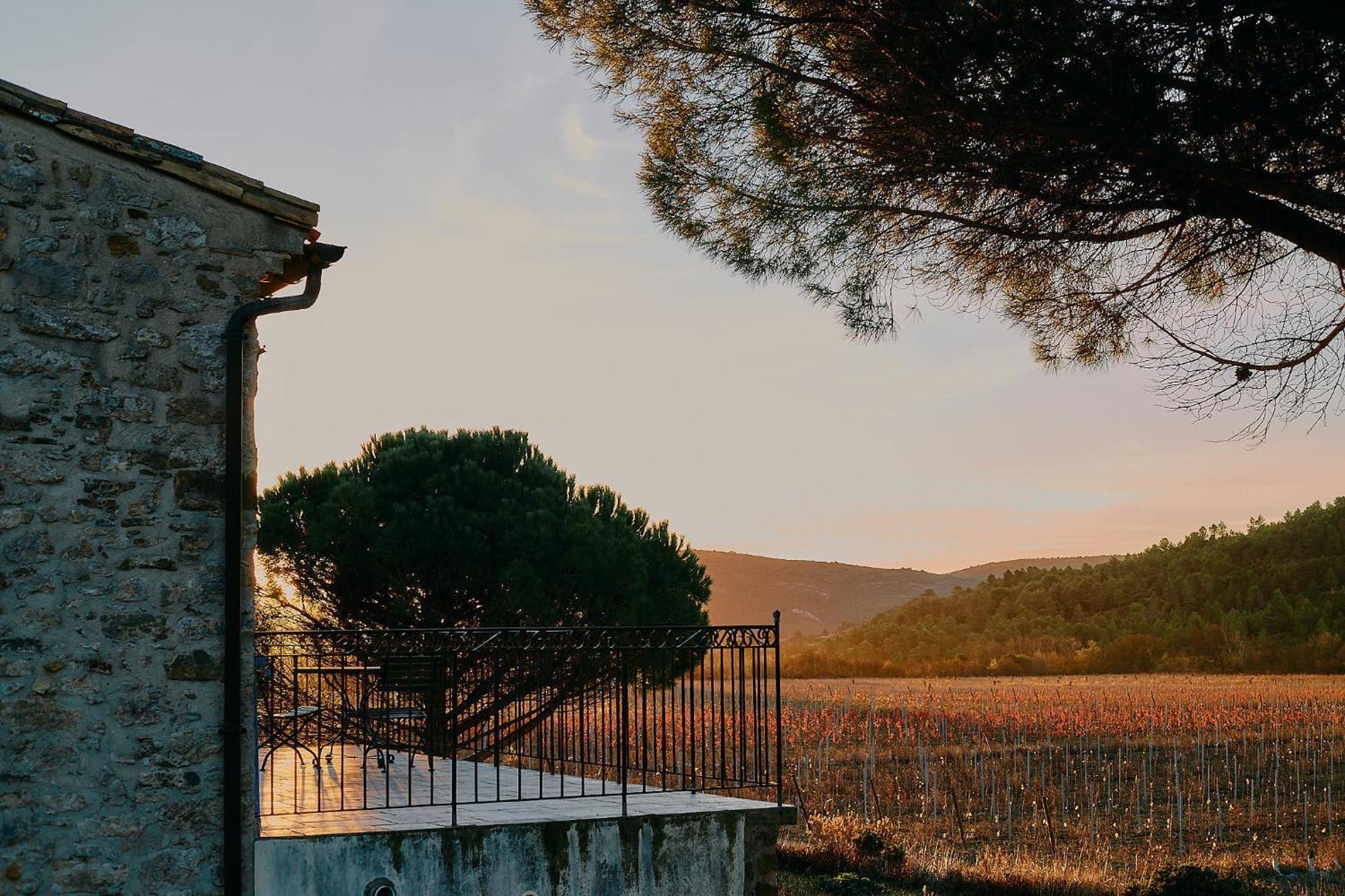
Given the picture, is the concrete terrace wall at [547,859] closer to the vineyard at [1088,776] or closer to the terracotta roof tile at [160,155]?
the terracotta roof tile at [160,155]

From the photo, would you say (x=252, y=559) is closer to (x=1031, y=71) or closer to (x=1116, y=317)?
(x=1031, y=71)

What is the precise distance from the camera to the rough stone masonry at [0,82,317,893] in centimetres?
559

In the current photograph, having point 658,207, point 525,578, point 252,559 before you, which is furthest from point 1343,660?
point 252,559

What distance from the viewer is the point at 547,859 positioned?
24.0 feet

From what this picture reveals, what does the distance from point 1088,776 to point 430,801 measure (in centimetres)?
1171

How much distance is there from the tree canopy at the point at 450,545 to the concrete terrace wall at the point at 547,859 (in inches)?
248

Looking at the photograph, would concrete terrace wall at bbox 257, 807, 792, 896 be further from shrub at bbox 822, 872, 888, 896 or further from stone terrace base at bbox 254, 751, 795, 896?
shrub at bbox 822, 872, 888, 896

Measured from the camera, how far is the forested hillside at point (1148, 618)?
144 ft

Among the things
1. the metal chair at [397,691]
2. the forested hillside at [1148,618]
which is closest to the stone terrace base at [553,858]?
the metal chair at [397,691]

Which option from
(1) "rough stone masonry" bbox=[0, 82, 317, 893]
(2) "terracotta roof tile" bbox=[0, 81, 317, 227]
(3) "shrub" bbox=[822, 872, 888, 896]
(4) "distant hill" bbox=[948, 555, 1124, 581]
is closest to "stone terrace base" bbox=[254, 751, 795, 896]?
(1) "rough stone masonry" bbox=[0, 82, 317, 893]

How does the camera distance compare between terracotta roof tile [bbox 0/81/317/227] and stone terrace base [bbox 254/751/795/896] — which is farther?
stone terrace base [bbox 254/751/795/896]

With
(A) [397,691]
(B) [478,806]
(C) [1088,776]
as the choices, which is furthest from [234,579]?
(C) [1088,776]

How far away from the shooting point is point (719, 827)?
7.90 meters

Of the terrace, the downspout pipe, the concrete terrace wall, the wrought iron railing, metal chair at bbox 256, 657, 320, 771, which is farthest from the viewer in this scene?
metal chair at bbox 256, 657, 320, 771
